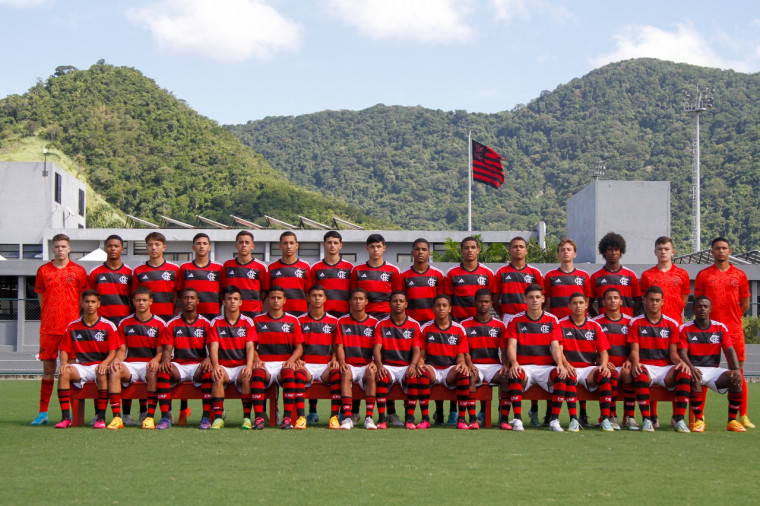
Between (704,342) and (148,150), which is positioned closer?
(704,342)

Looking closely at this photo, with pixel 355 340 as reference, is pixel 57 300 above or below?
above

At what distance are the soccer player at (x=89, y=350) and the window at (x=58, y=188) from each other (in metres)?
35.5

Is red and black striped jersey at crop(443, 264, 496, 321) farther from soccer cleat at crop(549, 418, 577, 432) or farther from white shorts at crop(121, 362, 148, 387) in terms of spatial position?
white shorts at crop(121, 362, 148, 387)

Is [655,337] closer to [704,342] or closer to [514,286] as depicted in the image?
[704,342]

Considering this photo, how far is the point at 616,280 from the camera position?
8.20 metres

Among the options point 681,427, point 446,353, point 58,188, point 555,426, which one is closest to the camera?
point 555,426

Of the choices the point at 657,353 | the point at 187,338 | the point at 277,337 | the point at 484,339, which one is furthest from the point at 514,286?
the point at 187,338

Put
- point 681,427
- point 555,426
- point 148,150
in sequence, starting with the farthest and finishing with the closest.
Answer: point 148,150, point 681,427, point 555,426

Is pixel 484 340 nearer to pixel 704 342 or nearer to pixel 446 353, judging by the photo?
pixel 446 353

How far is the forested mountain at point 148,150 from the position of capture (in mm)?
58875

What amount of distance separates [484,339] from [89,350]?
139 inches

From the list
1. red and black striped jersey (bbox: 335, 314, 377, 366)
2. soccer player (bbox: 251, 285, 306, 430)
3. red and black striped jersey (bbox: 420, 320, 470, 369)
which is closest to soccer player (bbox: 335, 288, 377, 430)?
red and black striped jersey (bbox: 335, 314, 377, 366)

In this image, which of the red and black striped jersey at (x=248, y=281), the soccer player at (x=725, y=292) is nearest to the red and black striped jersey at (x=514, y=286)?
the soccer player at (x=725, y=292)

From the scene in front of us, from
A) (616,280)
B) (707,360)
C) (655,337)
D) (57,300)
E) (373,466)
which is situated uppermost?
(616,280)
